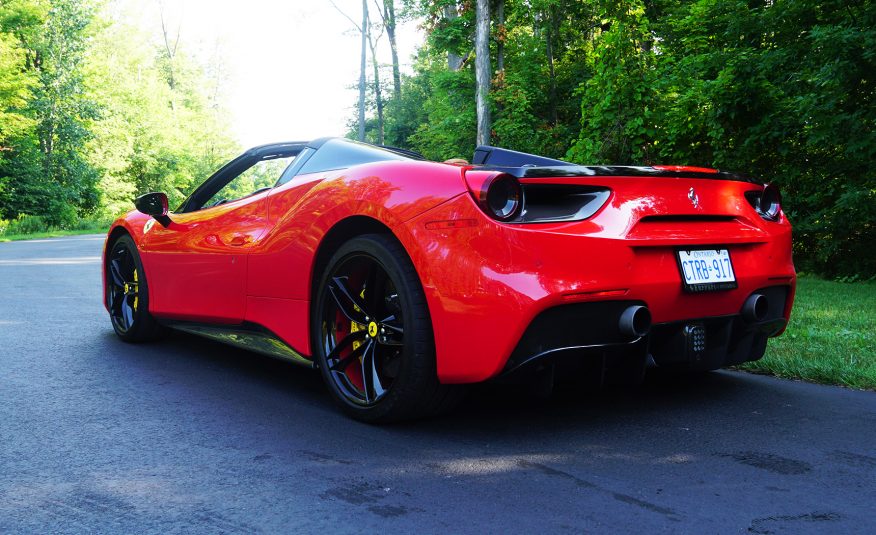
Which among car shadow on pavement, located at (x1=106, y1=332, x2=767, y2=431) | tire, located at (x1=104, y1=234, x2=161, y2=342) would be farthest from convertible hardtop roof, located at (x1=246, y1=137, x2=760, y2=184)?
tire, located at (x1=104, y1=234, x2=161, y2=342)

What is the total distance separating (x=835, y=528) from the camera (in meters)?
2.15

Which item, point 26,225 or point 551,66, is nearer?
point 551,66

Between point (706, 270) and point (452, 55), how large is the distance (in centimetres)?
2057

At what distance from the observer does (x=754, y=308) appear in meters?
3.24

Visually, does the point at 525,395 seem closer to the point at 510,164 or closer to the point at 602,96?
the point at 510,164

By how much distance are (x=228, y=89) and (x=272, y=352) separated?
200ft

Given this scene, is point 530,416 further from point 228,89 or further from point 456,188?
point 228,89

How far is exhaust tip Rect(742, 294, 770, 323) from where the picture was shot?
3248 mm

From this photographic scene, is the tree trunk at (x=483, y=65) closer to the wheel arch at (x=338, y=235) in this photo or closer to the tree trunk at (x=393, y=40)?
the wheel arch at (x=338, y=235)

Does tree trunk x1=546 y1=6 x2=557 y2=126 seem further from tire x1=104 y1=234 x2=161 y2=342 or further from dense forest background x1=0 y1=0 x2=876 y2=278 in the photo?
tire x1=104 y1=234 x2=161 y2=342

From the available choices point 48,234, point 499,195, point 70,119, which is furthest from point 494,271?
point 70,119

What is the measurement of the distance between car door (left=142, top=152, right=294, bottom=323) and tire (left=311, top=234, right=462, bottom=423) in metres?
0.71

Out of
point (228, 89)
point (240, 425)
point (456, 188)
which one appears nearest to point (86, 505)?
point (240, 425)

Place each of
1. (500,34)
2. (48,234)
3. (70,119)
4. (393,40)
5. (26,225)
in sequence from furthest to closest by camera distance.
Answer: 1. (393,40)
2. (70,119)
3. (26,225)
4. (48,234)
5. (500,34)
